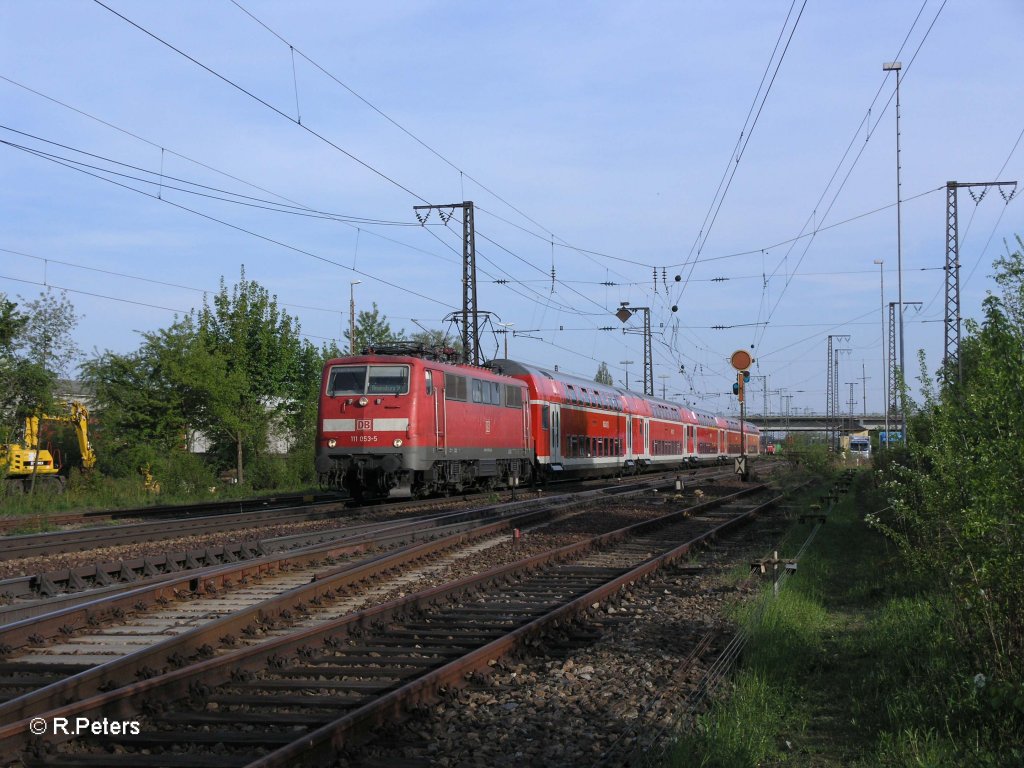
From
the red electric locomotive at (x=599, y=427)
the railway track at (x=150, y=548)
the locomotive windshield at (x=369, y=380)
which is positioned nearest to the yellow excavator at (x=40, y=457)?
the locomotive windshield at (x=369, y=380)

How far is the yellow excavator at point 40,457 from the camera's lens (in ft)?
91.9

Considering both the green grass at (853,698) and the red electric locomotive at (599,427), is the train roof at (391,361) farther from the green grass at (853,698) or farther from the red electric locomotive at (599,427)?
the green grass at (853,698)

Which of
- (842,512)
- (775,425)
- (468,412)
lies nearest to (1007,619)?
(842,512)

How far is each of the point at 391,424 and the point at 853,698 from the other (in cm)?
1551

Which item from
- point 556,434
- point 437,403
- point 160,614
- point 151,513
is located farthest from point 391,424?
point 556,434

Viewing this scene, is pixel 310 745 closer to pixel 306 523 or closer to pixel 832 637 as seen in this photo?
pixel 832 637

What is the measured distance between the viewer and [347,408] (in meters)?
21.8

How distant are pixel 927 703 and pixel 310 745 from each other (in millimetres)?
3933

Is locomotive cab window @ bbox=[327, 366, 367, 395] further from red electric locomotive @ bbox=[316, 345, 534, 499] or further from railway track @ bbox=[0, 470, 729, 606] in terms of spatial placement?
railway track @ bbox=[0, 470, 729, 606]

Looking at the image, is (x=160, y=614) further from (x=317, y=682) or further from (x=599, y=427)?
(x=599, y=427)

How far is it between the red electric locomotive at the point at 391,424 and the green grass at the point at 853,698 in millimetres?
12186

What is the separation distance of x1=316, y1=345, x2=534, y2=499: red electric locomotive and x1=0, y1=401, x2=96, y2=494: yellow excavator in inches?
393

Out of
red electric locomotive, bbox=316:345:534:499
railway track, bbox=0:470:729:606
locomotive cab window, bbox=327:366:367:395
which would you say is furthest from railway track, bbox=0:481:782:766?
locomotive cab window, bbox=327:366:367:395

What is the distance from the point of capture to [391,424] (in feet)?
69.8
